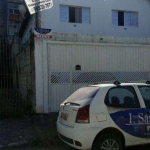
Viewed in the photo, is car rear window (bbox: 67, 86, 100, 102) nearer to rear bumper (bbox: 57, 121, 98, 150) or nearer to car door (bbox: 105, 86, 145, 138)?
car door (bbox: 105, 86, 145, 138)

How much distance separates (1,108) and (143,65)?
592 centimetres

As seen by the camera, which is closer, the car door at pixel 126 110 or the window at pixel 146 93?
the car door at pixel 126 110

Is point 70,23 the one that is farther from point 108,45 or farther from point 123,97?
point 123,97

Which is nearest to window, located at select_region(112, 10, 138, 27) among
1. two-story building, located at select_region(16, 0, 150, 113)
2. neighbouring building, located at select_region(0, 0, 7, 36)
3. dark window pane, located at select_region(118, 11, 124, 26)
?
dark window pane, located at select_region(118, 11, 124, 26)

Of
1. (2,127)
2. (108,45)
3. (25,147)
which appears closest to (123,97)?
(25,147)

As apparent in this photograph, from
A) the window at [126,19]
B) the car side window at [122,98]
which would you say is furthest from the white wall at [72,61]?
the window at [126,19]

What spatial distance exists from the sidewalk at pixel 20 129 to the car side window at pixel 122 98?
101 inches

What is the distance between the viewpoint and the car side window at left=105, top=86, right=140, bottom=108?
5836 mm

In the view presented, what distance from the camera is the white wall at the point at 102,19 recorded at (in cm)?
1781

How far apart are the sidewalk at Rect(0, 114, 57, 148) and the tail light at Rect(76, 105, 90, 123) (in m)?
→ 2.17

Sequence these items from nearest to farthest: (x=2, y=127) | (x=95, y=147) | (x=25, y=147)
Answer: (x=95, y=147) → (x=25, y=147) → (x=2, y=127)

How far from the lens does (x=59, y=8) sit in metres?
18.1

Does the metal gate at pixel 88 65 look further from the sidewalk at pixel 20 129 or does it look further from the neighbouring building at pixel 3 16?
the neighbouring building at pixel 3 16

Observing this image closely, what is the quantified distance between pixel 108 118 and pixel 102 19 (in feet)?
46.8
